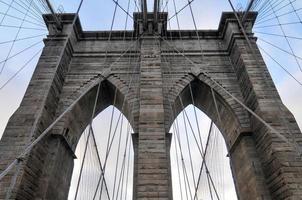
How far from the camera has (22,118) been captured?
8.25m

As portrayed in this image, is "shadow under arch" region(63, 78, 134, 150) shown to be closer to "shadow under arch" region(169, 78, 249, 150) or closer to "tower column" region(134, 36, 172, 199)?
"tower column" region(134, 36, 172, 199)

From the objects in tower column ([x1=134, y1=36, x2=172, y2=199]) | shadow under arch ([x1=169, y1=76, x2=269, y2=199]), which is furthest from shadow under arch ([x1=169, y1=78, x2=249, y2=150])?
tower column ([x1=134, y1=36, x2=172, y2=199])

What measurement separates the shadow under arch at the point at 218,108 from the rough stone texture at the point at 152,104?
0.05 meters

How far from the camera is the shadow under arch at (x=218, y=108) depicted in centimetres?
929

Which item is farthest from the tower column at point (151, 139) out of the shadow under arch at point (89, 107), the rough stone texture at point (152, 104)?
the shadow under arch at point (89, 107)

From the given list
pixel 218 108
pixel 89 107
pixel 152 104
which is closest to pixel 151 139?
pixel 152 104

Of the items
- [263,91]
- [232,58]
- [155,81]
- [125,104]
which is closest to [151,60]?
[155,81]

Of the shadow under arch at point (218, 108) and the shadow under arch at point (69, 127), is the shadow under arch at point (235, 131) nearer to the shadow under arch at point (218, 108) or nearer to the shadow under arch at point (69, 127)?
the shadow under arch at point (218, 108)

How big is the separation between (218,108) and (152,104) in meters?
3.24

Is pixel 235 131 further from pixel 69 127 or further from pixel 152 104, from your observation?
pixel 69 127

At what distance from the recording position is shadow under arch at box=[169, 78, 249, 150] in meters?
9.29

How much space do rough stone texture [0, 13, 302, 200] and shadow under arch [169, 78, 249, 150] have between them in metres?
0.05

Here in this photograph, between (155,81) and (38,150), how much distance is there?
181 inches

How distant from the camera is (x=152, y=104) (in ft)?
28.5
